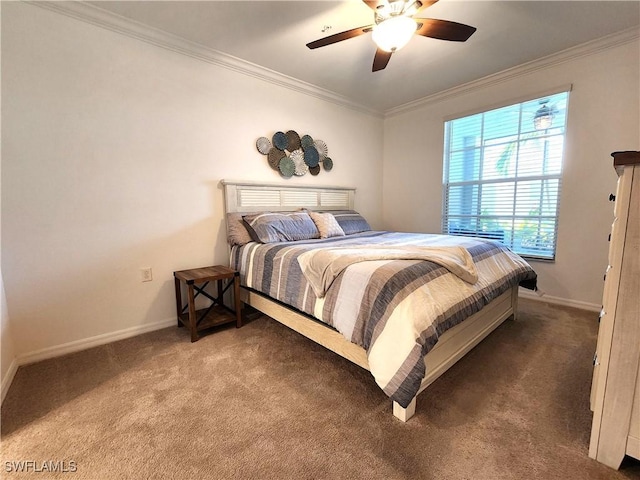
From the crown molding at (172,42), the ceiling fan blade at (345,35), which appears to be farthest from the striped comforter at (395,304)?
the crown molding at (172,42)

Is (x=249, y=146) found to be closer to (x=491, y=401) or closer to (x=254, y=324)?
(x=254, y=324)

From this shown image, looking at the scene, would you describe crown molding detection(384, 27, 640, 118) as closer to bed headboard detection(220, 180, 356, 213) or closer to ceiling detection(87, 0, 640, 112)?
ceiling detection(87, 0, 640, 112)

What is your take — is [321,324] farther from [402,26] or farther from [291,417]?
[402,26]

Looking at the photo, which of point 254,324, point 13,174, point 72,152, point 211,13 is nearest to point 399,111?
point 211,13

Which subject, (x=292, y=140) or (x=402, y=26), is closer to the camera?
(x=402, y=26)

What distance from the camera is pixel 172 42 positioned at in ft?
7.59

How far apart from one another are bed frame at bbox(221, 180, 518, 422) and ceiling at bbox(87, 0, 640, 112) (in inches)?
48.0

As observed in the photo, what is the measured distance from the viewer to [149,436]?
49.3 inches

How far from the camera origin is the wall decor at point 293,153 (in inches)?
118

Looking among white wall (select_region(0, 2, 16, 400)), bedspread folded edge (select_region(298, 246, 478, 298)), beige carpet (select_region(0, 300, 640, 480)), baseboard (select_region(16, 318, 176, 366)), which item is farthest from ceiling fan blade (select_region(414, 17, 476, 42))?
white wall (select_region(0, 2, 16, 400))

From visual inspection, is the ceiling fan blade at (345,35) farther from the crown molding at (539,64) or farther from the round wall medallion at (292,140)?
the crown molding at (539,64)

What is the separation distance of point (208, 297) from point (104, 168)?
131cm

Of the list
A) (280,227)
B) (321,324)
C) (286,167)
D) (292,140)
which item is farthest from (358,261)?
(292,140)

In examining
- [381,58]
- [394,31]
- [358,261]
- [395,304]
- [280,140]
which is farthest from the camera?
[280,140]
